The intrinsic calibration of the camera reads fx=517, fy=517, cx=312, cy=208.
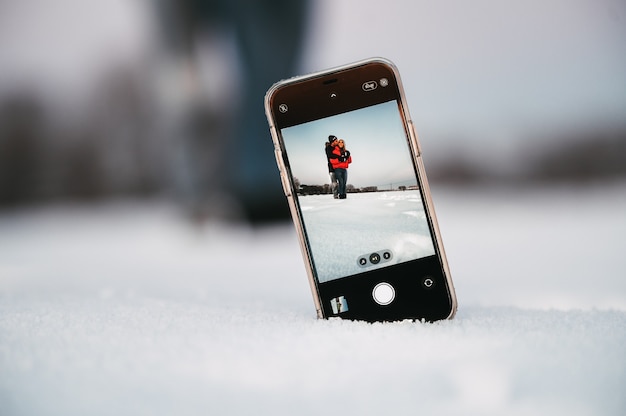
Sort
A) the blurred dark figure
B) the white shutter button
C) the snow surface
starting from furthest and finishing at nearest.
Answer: the blurred dark figure < the white shutter button < the snow surface

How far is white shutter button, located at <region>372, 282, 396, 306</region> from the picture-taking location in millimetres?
392

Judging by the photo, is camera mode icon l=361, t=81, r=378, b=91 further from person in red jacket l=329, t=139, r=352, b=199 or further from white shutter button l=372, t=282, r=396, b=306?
white shutter button l=372, t=282, r=396, b=306

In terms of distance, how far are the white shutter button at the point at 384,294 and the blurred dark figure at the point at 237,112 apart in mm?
643

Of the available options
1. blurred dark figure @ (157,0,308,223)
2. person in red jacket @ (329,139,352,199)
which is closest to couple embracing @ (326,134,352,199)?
person in red jacket @ (329,139,352,199)

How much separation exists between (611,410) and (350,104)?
0.28 metres

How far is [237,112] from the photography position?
1.02m

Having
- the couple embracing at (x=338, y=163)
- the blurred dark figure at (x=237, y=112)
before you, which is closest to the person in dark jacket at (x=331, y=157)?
the couple embracing at (x=338, y=163)

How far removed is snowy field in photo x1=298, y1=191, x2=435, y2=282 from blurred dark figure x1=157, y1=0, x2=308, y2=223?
603 millimetres

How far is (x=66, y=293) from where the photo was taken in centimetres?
48

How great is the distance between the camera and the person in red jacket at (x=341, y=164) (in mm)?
426

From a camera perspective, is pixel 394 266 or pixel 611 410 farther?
pixel 394 266

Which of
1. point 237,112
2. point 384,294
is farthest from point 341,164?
point 237,112

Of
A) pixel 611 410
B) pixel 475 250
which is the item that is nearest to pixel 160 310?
pixel 611 410

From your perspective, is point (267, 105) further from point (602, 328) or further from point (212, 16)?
point (212, 16)
